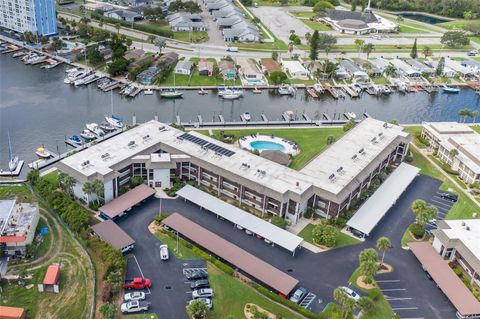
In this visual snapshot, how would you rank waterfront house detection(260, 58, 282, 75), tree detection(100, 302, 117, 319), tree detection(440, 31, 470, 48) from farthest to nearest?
tree detection(440, 31, 470, 48), waterfront house detection(260, 58, 282, 75), tree detection(100, 302, 117, 319)

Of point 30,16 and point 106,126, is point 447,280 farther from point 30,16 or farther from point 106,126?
point 30,16

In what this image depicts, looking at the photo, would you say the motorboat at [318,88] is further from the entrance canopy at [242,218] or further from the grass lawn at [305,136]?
the entrance canopy at [242,218]

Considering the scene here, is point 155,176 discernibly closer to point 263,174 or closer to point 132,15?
point 263,174

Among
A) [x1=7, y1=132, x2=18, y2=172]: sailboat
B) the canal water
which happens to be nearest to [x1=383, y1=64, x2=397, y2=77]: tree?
the canal water

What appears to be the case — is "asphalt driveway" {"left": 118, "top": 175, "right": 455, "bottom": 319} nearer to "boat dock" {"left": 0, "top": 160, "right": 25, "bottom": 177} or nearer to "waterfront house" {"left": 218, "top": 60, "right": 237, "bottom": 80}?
"boat dock" {"left": 0, "top": 160, "right": 25, "bottom": 177}

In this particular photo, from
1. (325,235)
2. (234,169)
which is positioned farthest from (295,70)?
(325,235)

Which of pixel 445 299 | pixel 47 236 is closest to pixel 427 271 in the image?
pixel 445 299
